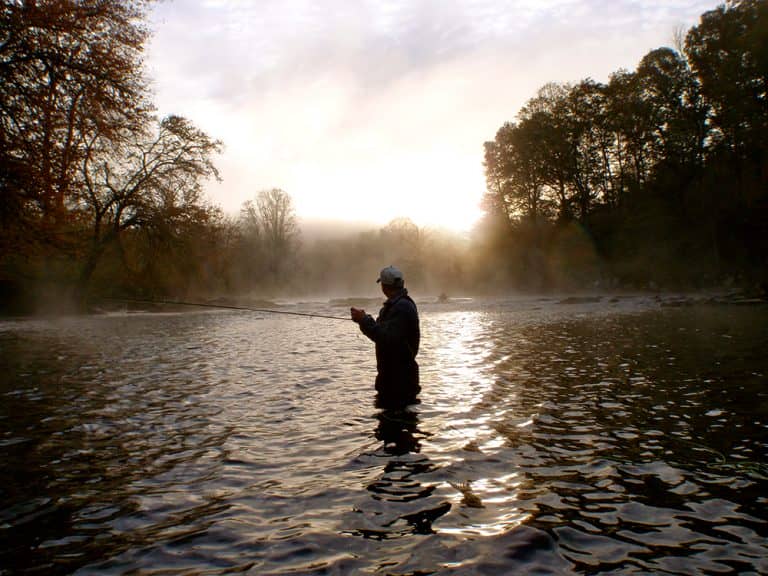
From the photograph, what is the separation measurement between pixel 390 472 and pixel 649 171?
52.1 m

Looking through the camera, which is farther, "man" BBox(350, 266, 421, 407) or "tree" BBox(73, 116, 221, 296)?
Answer: "tree" BBox(73, 116, 221, 296)

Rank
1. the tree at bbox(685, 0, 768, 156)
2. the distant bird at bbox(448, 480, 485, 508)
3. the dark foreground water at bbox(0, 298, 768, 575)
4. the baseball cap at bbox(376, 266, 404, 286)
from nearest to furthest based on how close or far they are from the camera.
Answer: the dark foreground water at bbox(0, 298, 768, 575)
the distant bird at bbox(448, 480, 485, 508)
the baseball cap at bbox(376, 266, 404, 286)
the tree at bbox(685, 0, 768, 156)

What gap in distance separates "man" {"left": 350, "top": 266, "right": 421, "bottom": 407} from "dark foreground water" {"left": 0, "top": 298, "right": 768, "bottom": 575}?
1.32 ft

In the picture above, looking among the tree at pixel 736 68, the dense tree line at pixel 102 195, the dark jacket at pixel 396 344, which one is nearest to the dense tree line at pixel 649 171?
the tree at pixel 736 68

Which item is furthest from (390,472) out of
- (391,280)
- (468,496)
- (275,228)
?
(275,228)

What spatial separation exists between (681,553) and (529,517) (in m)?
1.18

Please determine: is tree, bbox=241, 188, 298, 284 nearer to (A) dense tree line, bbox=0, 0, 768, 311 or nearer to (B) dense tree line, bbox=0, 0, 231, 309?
(A) dense tree line, bbox=0, 0, 768, 311

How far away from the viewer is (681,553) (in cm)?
395

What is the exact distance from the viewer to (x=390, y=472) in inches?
228

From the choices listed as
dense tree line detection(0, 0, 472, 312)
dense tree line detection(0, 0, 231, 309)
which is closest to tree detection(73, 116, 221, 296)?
dense tree line detection(0, 0, 472, 312)

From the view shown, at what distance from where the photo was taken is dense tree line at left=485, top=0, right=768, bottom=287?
40531mm

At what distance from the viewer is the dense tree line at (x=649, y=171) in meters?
40.5

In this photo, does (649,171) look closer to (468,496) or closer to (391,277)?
(391,277)

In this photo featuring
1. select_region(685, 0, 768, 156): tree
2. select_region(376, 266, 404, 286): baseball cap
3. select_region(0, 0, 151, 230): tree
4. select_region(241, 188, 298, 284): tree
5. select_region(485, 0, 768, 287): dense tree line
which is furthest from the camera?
select_region(241, 188, 298, 284): tree
